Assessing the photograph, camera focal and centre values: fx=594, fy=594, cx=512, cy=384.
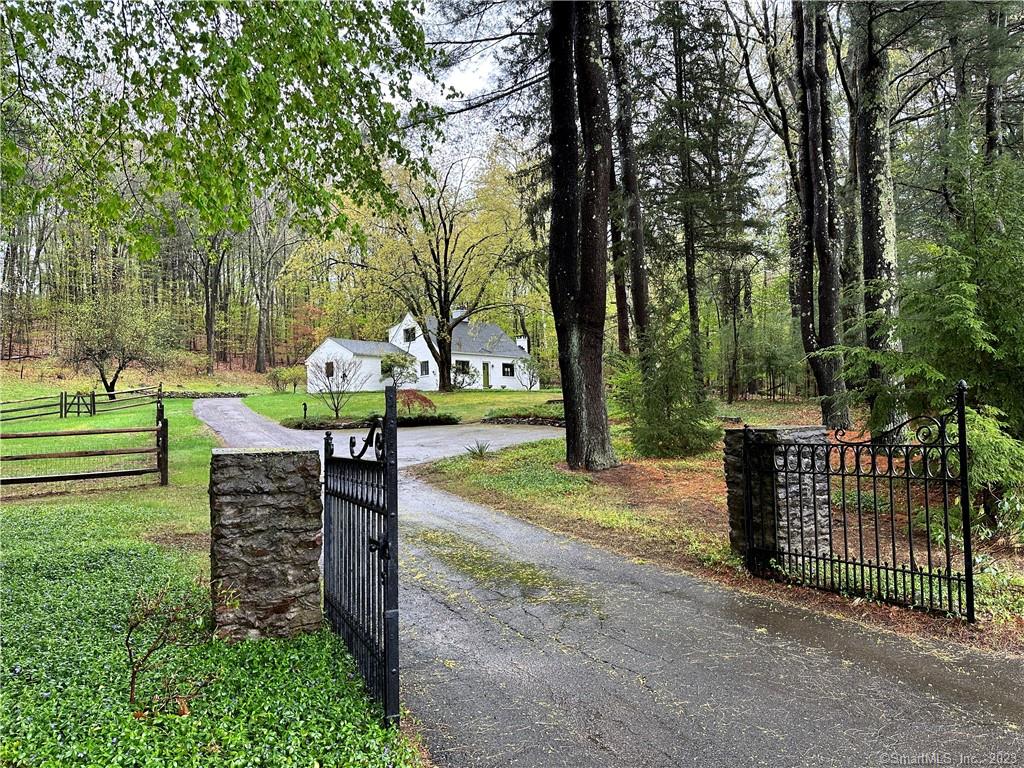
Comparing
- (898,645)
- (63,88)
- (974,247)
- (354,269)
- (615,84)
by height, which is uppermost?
(615,84)

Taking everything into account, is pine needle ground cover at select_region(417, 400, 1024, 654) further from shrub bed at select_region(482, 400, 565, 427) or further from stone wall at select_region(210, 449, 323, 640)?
shrub bed at select_region(482, 400, 565, 427)

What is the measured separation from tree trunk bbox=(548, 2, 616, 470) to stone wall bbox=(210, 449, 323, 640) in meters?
6.45

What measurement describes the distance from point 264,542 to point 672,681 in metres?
2.24

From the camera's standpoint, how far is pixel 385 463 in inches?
98.1

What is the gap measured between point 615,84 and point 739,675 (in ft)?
45.9

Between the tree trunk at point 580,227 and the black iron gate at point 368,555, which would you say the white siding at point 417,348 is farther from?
the black iron gate at point 368,555

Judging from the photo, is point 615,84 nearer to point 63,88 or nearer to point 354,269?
point 63,88

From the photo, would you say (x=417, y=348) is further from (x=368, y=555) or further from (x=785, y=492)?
(x=368, y=555)

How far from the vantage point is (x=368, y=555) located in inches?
111

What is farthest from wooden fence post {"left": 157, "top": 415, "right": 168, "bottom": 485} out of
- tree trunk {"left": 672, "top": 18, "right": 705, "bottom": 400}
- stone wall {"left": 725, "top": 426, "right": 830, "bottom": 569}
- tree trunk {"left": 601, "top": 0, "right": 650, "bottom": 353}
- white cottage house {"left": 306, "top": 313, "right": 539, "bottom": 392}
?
white cottage house {"left": 306, "top": 313, "right": 539, "bottom": 392}

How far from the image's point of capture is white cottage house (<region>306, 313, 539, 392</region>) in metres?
34.8

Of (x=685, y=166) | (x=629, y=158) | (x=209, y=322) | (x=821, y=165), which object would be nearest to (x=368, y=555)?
(x=821, y=165)

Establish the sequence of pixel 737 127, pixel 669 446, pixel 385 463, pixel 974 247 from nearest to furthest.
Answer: pixel 385 463 < pixel 974 247 < pixel 669 446 < pixel 737 127

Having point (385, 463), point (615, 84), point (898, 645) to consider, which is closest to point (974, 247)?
point (898, 645)
